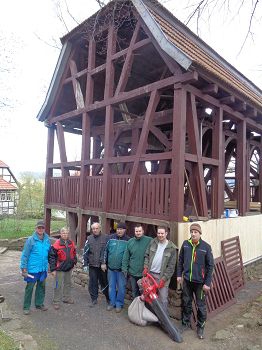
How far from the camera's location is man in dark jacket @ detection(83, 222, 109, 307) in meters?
6.13

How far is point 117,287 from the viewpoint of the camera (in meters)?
6.07

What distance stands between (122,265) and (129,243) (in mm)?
413

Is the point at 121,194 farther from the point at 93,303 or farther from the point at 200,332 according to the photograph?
the point at 200,332

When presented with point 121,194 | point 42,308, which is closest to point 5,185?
point 121,194

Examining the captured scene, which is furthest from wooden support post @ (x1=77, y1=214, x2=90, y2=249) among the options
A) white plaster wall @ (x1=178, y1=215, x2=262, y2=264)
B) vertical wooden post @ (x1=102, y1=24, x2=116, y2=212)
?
white plaster wall @ (x1=178, y1=215, x2=262, y2=264)

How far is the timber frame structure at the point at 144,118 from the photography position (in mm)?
6051

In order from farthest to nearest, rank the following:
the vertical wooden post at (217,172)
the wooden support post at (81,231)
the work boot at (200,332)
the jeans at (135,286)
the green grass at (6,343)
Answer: the wooden support post at (81,231) → the vertical wooden post at (217,172) → the jeans at (135,286) → the work boot at (200,332) → the green grass at (6,343)

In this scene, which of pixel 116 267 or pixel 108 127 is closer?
pixel 116 267

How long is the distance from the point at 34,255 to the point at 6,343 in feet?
5.47

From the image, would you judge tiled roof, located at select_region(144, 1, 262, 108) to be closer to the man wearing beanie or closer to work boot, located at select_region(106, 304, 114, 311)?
the man wearing beanie

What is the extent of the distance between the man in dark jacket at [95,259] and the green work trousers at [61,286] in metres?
0.41

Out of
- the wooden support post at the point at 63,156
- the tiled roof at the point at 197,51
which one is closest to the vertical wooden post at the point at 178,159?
the tiled roof at the point at 197,51

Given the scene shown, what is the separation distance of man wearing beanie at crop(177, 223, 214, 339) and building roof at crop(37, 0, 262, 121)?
2.93 m

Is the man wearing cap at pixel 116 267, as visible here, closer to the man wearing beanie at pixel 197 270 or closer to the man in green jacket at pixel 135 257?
the man in green jacket at pixel 135 257
